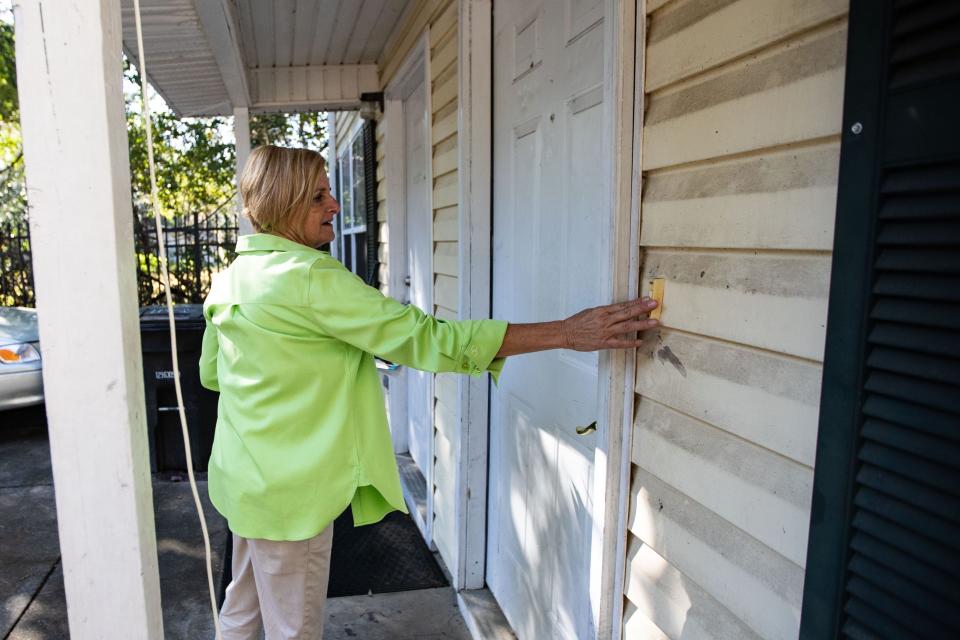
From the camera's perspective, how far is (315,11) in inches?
159

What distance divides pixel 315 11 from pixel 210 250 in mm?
7106

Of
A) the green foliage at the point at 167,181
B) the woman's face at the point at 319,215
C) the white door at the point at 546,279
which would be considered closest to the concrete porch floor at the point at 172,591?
the white door at the point at 546,279

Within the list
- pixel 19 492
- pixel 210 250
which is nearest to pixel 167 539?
pixel 19 492

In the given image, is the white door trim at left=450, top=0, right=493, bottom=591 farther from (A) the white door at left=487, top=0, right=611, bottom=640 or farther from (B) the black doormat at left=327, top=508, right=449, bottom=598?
(B) the black doormat at left=327, top=508, right=449, bottom=598

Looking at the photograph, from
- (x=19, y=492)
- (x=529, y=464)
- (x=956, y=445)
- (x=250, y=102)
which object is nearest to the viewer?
(x=956, y=445)

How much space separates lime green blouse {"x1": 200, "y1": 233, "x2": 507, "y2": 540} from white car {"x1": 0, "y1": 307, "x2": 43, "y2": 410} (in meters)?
5.26

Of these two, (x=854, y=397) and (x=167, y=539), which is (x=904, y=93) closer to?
(x=854, y=397)

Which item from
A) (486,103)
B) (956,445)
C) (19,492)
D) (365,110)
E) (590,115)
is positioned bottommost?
(19,492)

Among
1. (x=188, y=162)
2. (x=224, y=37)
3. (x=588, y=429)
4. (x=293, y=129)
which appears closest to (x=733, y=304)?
(x=588, y=429)

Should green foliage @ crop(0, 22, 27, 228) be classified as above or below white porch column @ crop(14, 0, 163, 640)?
above

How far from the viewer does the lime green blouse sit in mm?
1747

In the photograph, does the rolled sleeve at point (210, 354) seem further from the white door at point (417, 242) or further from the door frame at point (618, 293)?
the white door at point (417, 242)

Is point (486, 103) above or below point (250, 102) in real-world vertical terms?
below

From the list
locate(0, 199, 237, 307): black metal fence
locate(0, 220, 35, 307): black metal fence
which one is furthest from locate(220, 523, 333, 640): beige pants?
locate(0, 220, 35, 307): black metal fence
